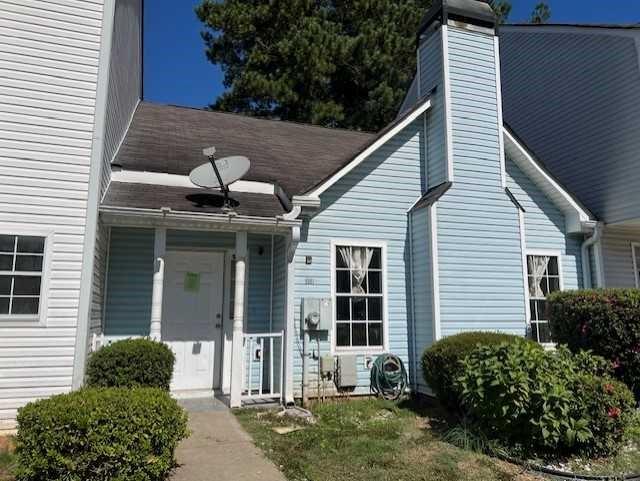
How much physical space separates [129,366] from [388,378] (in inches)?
164

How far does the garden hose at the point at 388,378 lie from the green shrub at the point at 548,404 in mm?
2572

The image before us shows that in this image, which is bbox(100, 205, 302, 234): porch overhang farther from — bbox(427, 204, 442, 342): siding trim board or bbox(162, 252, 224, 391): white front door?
bbox(427, 204, 442, 342): siding trim board

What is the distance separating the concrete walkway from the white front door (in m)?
1.33

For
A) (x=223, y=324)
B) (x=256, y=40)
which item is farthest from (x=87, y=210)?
(x=256, y=40)

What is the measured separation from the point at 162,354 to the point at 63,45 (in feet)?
14.6

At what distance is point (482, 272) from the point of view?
875 centimetres

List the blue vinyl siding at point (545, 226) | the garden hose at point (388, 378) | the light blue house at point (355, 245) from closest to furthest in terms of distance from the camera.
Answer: the light blue house at point (355, 245), the garden hose at point (388, 378), the blue vinyl siding at point (545, 226)

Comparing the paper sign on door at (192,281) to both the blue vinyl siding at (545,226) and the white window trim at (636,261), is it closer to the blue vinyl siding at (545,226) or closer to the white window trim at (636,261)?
the blue vinyl siding at (545,226)

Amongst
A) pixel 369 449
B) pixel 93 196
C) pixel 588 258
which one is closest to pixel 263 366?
pixel 369 449

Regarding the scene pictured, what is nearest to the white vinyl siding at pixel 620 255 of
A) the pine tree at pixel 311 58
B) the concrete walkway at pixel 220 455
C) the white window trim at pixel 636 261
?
the white window trim at pixel 636 261

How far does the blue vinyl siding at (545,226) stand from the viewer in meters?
9.86

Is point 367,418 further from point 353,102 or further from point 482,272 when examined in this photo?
point 353,102

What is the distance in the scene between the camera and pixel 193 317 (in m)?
8.30

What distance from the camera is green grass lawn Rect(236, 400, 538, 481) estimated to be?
481 centimetres
